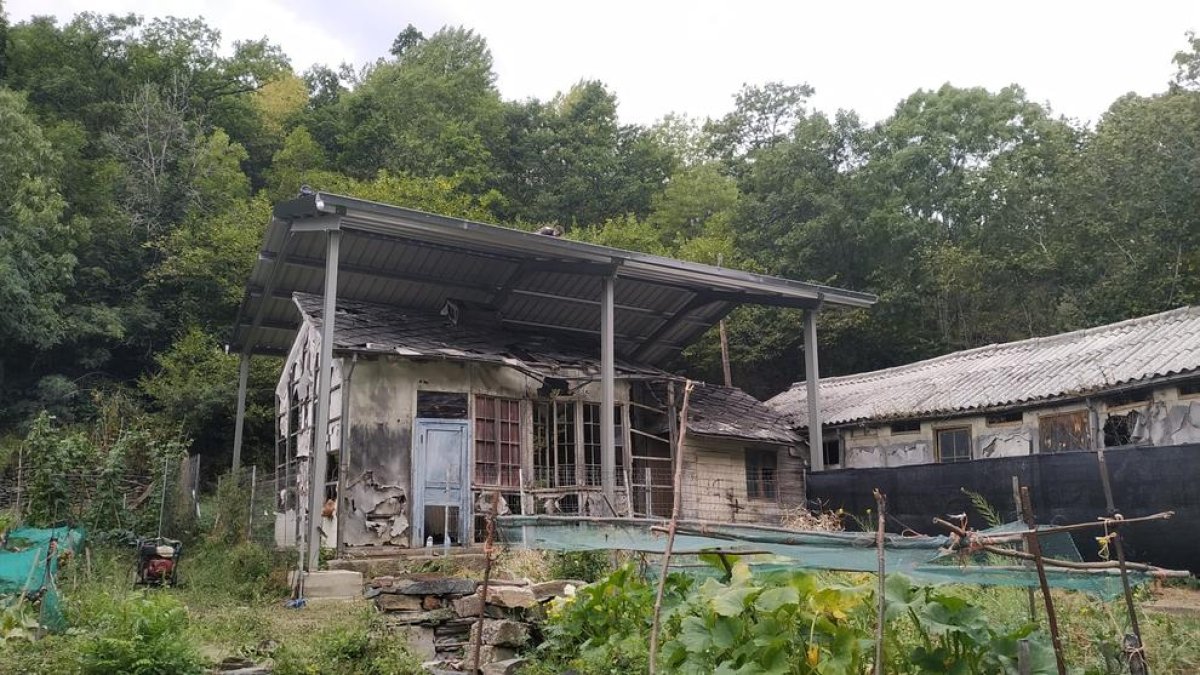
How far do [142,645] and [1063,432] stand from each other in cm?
1357

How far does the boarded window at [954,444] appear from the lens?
16.6 meters

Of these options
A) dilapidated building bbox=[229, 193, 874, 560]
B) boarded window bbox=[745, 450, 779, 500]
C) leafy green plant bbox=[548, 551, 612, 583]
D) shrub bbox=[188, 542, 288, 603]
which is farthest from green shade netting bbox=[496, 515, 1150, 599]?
boarded window bbox=[745, 450, 779, 500]

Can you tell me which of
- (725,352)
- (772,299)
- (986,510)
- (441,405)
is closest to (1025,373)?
(772,299)

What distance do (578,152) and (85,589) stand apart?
26.3 metres

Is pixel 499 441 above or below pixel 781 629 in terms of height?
above

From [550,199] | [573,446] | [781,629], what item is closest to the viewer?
[781,629]

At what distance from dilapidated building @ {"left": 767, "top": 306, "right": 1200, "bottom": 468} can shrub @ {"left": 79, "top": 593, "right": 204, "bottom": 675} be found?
12.6 metres

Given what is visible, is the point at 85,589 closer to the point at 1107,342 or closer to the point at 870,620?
the point at 870,620

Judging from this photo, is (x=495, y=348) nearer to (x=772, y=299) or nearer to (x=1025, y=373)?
(x=772, y=299)

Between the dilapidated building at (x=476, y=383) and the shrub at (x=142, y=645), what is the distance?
473 cm

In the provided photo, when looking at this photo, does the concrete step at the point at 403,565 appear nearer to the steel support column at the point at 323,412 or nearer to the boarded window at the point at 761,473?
the steel support column at the point at 323,412

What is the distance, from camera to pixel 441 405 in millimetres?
14766

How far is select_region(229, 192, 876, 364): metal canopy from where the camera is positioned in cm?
1322

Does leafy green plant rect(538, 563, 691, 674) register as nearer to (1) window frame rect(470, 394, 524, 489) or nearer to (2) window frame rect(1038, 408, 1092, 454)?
(1) window frame rect(470, 394, 524, 489)
